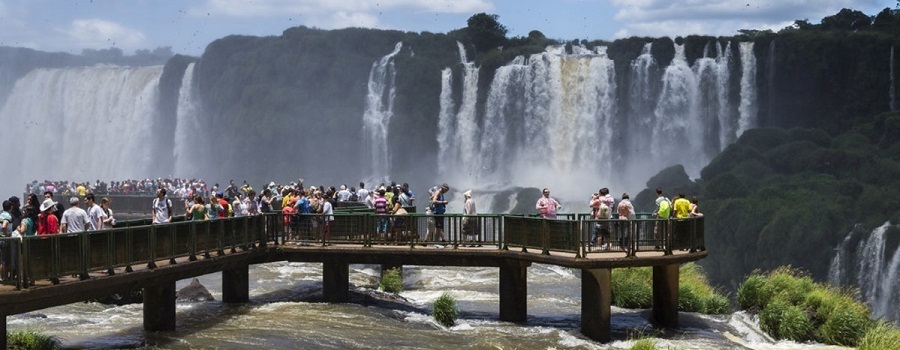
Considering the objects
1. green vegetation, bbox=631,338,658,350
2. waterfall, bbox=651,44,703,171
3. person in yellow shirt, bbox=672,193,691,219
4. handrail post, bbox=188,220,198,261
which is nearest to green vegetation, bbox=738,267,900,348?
person in yellow shirt, bbox=672,193,691,219

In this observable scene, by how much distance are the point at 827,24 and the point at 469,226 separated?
6283 centimetres

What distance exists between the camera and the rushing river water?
2316cm

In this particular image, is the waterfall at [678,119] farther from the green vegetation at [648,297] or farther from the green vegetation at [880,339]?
the green vegetation at [880,339]

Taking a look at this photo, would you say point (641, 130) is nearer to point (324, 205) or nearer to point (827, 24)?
point (827, 24)

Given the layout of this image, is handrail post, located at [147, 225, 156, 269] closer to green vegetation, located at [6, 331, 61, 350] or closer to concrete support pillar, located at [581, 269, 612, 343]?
green vegetation, located at [6, 331, 61, 350]

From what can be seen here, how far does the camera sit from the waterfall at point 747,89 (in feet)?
238

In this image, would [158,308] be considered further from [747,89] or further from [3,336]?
[747,89]

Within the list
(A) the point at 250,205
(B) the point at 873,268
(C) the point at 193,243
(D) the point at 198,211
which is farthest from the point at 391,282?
(B) the point at 873,268

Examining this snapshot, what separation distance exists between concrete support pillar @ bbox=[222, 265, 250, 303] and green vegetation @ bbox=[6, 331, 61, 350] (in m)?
7.67

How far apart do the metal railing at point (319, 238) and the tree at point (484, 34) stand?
6376cm

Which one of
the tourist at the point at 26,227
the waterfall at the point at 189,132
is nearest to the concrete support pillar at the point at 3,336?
the tourist at the point at 26,227

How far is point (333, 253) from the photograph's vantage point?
2736cm

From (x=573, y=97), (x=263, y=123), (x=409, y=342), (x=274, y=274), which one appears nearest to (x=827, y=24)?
(x=573, y=97)

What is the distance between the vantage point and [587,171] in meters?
77.1
